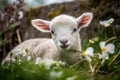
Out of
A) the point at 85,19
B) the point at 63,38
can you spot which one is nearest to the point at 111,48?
the point at 63,38

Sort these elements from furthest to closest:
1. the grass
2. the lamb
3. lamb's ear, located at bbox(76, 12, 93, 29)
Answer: lamb's ear, located at bbox(76, 12, 93, 29) < the lamb < the grass

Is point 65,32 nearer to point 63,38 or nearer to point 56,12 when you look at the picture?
point 63,38

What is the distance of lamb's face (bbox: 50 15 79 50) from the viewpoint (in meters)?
5.64

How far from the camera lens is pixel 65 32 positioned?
5.88 metres

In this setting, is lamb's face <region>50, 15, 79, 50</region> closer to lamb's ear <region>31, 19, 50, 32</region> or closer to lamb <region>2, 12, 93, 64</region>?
lamb <region>2, 12, 93, 64</region>

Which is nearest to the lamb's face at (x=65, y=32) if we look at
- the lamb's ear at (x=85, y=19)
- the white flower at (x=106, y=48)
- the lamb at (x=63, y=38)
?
the lamb at (x=63, y=38)

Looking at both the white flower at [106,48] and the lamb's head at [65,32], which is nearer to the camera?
the white flower at [106,48]

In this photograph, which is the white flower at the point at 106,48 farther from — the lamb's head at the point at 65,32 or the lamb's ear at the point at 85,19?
the lamb's ear at the point at 85,19

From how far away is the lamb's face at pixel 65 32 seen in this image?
222 inches

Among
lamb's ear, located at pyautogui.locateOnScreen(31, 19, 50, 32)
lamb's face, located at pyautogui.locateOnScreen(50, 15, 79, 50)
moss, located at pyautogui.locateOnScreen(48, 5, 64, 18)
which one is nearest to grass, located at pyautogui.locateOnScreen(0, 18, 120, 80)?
lamb's face, located at pyautogui.locateOnScreen(50, 15, 79, 50)

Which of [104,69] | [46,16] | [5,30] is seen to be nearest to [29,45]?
[5,30]

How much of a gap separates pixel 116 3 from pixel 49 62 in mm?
3961

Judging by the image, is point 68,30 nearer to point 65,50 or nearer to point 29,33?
point 65,50

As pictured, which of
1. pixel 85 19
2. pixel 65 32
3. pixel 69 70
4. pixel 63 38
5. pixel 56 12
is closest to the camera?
pixel 69 70
